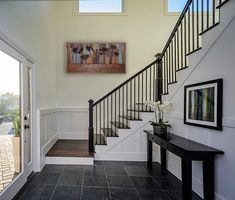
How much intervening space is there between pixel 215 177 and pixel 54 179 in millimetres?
2441

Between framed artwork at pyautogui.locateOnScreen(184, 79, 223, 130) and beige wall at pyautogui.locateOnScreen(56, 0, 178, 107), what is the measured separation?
9.68ft

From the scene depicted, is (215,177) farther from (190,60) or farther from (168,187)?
(190,60)

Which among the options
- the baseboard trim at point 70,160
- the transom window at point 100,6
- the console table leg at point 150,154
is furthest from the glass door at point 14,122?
the transom window at point 100,6

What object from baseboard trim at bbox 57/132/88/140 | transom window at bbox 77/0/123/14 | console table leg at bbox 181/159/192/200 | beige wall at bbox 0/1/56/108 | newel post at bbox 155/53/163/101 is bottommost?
baseboard trim at bbox 57/132/88/140

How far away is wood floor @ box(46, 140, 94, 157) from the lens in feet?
12.8

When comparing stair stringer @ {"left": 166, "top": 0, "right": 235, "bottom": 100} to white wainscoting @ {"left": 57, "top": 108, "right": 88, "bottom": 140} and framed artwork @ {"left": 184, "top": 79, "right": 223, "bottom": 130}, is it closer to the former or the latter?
framed artwork @ {"left": 184, "top": 79, "right": 223, "bottom": 130}

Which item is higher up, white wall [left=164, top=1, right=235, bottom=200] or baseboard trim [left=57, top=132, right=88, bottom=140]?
white wall [left=164, top=1, right=235, bottom=200]

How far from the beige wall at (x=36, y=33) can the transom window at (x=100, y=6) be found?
2.85ft

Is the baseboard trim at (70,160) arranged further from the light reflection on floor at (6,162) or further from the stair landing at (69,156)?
the light reflection on floor at (6,162)

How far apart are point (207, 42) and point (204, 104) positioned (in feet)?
2.62

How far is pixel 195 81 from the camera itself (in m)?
2.65

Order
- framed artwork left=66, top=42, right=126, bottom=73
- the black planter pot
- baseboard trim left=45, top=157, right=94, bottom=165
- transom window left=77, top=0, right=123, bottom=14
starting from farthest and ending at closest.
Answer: transom window left=77, top=0, right=123, bottom=14 < framed artwork left=66, top=42, right=126, bottom=73 < baseboard trim left=45, top=157, right=94, bottom=165 < the black planter pot

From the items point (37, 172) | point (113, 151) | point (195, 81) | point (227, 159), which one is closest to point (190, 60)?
point (195, 81)

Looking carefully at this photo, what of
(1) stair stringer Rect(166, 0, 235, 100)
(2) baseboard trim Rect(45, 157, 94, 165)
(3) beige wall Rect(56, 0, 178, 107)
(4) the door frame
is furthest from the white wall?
(3) beige wall Rect(56, 0, 178, 107)
